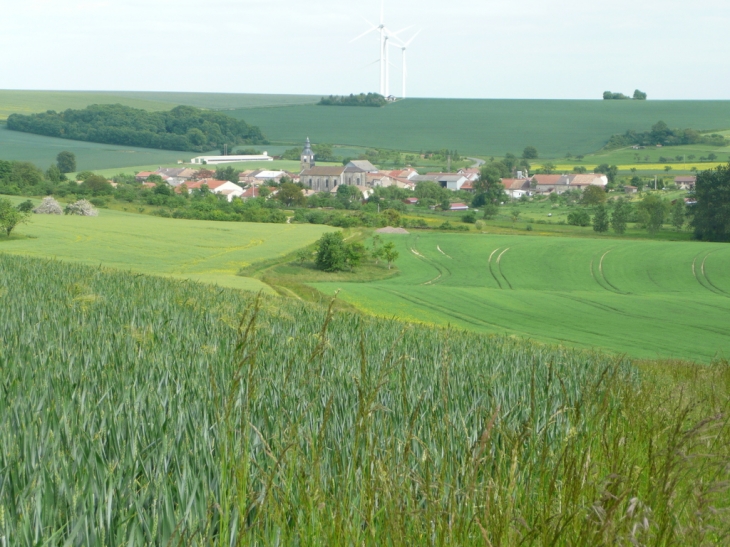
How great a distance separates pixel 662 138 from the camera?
166 metres

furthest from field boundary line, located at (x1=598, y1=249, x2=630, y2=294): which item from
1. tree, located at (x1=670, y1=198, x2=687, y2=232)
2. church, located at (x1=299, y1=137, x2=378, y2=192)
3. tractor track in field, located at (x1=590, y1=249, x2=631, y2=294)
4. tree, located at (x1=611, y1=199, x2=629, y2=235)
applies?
church, located at (x1=299, y1=137, x2=378, y2=192)

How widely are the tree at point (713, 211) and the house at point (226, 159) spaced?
104532 millimetres

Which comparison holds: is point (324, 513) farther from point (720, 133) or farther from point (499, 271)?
point (720, 133)

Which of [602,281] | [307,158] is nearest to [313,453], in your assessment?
[602,281]

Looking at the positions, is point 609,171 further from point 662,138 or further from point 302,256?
point 302,256

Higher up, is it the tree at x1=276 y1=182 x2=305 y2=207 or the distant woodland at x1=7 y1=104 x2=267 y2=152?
the distant woodland at x1=7 y1=104 x2=267 y2=152

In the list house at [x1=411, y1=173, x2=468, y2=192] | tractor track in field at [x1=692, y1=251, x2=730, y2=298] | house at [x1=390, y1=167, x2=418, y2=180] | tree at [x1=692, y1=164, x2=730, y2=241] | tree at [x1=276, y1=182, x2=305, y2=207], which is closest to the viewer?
tractor track in field at [x1=692, y1=251, x2=730, y2=298]

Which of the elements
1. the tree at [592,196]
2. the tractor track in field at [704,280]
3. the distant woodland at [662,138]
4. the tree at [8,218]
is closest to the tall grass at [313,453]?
the tractor track in field at [704,280]

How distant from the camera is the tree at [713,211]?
69.7 meters

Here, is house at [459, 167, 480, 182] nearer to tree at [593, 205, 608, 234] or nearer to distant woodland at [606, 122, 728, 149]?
distant woodland at [606, 122, 728, 149]

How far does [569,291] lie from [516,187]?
88558 millimetres

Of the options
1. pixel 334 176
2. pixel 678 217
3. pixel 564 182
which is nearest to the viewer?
pixel 678 217

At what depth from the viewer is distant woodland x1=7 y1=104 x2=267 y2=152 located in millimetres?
153875

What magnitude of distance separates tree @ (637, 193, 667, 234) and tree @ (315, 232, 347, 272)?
4073 cm
